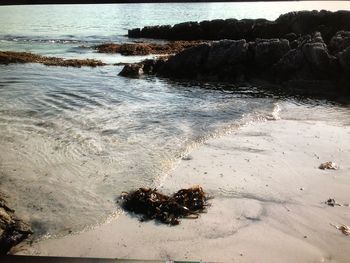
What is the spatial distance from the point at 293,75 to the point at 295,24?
17.4 metres

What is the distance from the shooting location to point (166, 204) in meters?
6.49

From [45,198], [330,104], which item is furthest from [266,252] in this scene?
[330,104]

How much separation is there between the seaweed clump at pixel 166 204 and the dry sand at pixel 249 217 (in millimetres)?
187

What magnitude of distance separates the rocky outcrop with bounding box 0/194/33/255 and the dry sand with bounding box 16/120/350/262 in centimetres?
21

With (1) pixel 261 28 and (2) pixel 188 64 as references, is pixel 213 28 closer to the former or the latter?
(1) pixel 261 28

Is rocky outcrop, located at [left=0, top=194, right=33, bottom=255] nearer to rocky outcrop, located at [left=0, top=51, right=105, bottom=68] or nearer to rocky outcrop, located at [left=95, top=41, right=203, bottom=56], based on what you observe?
rocky outcrop, located at [left=0, top=51, right=105, bottom=68]

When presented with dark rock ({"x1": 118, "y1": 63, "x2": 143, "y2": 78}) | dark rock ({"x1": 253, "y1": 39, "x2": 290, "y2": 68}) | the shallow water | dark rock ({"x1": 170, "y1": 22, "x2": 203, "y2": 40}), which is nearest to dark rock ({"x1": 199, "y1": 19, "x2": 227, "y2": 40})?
dark rock ({"x1": 170, "y1": 22, "x2": 203, "y2": 40})

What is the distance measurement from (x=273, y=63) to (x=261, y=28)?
58.5ft

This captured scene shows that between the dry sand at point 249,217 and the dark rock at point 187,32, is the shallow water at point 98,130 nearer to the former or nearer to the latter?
the dry sand at point 249,217

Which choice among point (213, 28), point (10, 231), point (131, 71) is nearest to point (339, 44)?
point (131, 71)

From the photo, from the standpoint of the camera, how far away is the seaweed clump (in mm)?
6258

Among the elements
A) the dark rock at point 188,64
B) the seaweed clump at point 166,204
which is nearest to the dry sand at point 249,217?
the seaweed clump at point 166,204

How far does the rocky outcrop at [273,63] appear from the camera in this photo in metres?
17.6

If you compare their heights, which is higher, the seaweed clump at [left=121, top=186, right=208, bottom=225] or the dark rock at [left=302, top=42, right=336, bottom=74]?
the dark rock at [left=302, top=42, right=336, bottom=74]
